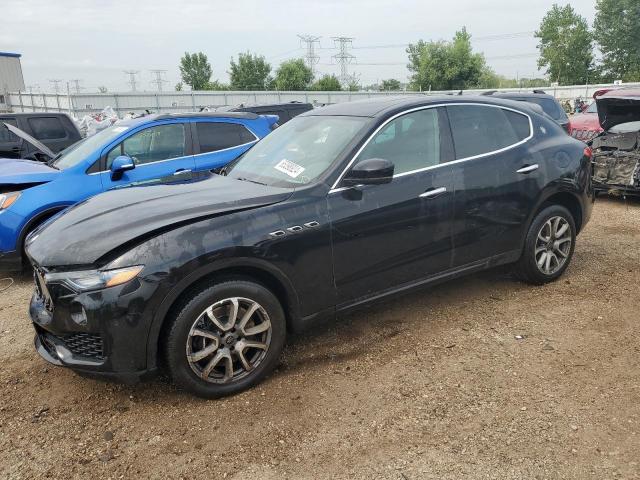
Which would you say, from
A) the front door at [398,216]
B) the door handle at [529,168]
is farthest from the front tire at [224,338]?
the door handle at [529,168]

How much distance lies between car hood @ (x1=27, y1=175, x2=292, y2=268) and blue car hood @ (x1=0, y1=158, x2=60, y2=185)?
242 centimetres

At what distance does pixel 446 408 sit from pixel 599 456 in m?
0.80

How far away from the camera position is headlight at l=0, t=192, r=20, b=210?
524cm

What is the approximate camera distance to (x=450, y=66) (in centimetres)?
5406

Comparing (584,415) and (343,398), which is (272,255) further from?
(584,415)

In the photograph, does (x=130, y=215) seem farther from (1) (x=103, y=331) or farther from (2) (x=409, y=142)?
(2) (x=409, y=142)

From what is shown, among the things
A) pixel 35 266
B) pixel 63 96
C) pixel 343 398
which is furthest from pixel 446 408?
pixel 63 96

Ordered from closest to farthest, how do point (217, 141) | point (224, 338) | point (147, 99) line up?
1. point (224, 338)
2. point (217, 141)
3. point (147, 99)

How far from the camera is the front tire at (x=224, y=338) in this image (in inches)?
116

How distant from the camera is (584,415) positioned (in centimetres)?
288

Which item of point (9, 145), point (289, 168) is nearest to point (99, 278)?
point (289, 168)

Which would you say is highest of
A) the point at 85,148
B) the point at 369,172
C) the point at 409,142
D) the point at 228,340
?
the point at 85,148

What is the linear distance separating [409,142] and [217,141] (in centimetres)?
366

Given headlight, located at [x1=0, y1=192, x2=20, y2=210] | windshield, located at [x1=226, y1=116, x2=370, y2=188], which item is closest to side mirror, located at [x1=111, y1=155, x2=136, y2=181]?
headlight, located at [x1=0, y1=192, x2=20, y2=210]
